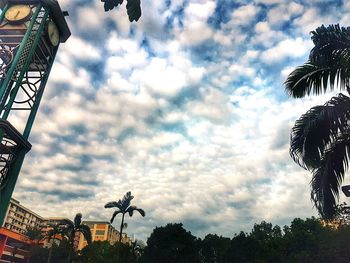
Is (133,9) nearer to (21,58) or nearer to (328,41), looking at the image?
(328,41)

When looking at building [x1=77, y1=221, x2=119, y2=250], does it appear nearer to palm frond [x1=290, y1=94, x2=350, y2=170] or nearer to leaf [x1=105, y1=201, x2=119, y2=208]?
leaf [x1=105, y1=201, x2=119, y2=208]

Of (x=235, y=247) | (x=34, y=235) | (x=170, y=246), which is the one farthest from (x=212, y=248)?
(x=34, y=235)

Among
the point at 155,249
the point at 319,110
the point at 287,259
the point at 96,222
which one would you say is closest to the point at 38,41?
the point at 319,110

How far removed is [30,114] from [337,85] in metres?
17.8

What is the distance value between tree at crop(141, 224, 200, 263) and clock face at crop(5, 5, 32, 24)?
3952 centimetres

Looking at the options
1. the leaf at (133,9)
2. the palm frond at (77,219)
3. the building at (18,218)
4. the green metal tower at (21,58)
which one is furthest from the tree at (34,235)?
the leaf at (133,9)

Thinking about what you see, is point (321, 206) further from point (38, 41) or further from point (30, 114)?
point (38, 41)

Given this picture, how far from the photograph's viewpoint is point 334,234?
39500 millimetres

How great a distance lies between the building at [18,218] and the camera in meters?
97.6

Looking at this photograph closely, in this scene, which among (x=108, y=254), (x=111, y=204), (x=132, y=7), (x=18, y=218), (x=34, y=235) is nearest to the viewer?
(x=132, y=7)

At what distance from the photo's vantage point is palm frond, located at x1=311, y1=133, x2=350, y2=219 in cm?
852

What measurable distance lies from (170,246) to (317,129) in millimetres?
45405

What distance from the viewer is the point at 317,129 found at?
874cm

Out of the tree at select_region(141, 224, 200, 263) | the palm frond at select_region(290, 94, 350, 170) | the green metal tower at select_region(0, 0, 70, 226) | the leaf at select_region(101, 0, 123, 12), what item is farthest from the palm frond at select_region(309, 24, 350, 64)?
the tree at select_region(141, 224, 200, 263)
